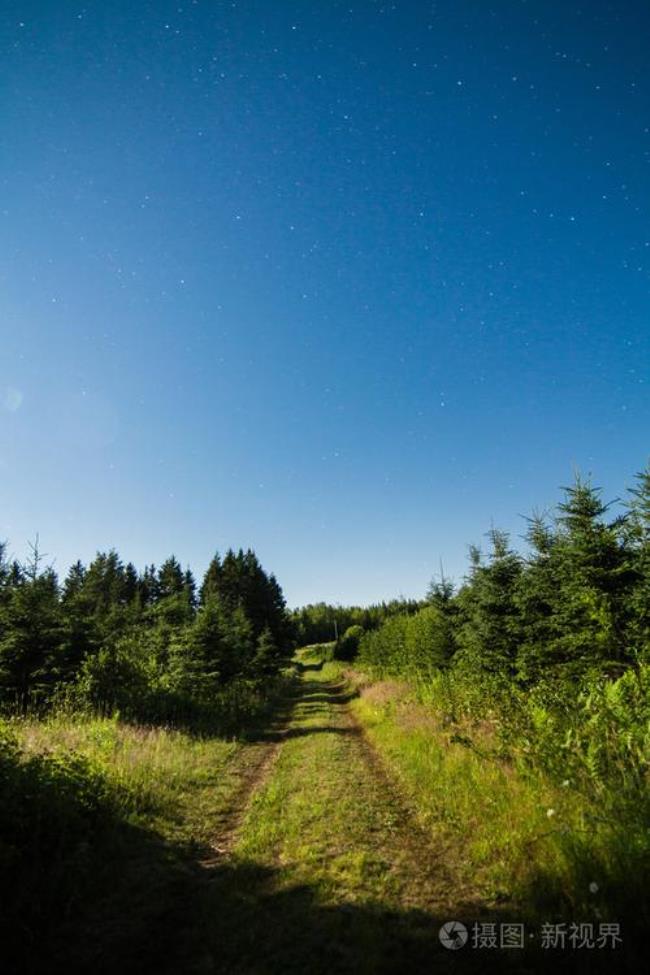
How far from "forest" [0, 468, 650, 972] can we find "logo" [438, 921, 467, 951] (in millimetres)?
380

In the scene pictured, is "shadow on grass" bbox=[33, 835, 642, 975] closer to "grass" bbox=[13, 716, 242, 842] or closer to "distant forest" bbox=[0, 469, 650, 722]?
"grass" bbox=[13, 716, 242, 842]

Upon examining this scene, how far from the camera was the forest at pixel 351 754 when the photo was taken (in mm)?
4832

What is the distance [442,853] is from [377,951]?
2503 mm

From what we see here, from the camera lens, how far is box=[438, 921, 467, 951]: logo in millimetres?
4113

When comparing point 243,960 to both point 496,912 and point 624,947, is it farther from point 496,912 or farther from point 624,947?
point 624,947

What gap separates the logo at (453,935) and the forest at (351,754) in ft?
1.25

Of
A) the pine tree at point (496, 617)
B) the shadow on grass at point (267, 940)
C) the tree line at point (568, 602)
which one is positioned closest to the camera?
the shadow on grass at point (267, 940)

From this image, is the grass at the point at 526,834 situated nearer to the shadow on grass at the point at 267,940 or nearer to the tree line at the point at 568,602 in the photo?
the shadow on grass at the point at 267,940

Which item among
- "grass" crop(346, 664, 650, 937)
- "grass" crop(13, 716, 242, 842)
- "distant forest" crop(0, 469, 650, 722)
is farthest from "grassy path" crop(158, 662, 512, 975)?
"distant forest" crop(0, 469, 650, 722)

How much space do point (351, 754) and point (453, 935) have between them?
28.3ft

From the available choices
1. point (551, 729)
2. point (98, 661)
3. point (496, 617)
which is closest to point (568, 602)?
point (496, 617)

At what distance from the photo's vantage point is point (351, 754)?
40.1ft

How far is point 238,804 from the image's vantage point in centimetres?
896

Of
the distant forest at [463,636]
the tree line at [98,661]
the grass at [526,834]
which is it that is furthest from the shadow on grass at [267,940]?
the tree line at [98,661]
